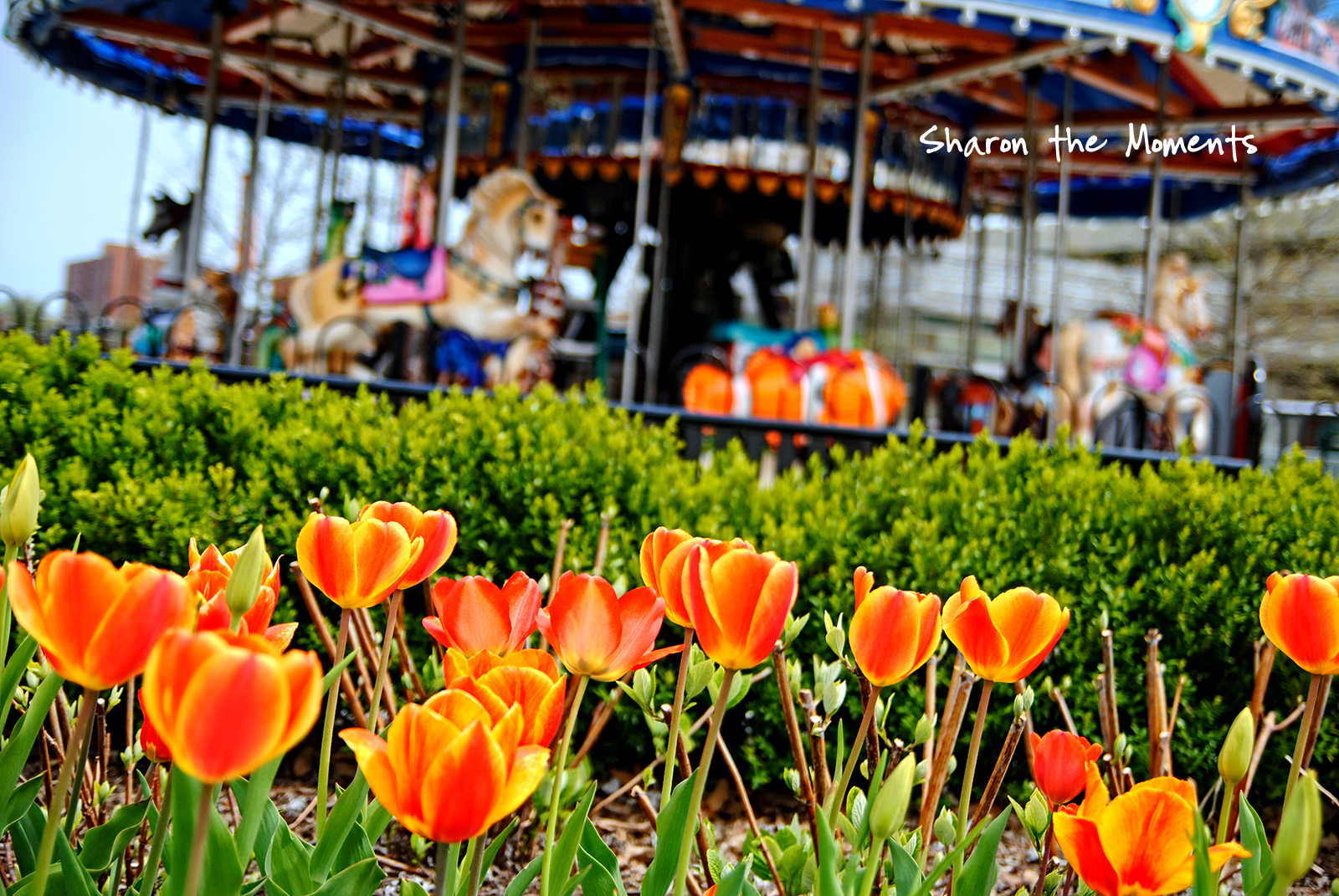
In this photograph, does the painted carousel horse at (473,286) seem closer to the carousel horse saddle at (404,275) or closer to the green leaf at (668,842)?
the carousel horse saddle at (404,275)

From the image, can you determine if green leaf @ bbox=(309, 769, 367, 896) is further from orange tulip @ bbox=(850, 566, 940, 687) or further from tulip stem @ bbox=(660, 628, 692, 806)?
orange tulip @ bbox=(850, 566, 940, 687)

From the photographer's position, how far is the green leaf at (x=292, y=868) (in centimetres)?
99

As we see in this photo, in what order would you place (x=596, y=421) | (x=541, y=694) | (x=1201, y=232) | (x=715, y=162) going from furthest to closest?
(x=1201, y=232), (x=715, y=162), (x=596, y=421), (x=541, y=694)

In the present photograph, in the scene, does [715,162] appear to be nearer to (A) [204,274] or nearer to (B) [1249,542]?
(A) [204,274]

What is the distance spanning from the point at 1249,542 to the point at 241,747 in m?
2.71

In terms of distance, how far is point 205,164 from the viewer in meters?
10.8

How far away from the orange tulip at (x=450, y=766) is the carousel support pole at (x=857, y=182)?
903cm

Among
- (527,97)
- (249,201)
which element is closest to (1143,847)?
(527,97)

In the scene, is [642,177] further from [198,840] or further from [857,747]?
[198,840]

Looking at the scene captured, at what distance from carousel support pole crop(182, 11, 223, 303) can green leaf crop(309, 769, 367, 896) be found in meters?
10.7

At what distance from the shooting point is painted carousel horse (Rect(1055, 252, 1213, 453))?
9.98 meters

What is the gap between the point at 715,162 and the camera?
411 inches

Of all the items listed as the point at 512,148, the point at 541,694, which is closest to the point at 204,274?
the point at 512,148

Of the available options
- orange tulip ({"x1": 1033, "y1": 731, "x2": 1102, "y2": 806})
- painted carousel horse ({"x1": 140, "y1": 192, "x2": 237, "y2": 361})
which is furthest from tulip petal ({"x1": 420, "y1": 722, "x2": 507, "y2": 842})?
painted carousel horse ({"x1": 140, "y1": 192, "x2": 237, "y2": 361})
